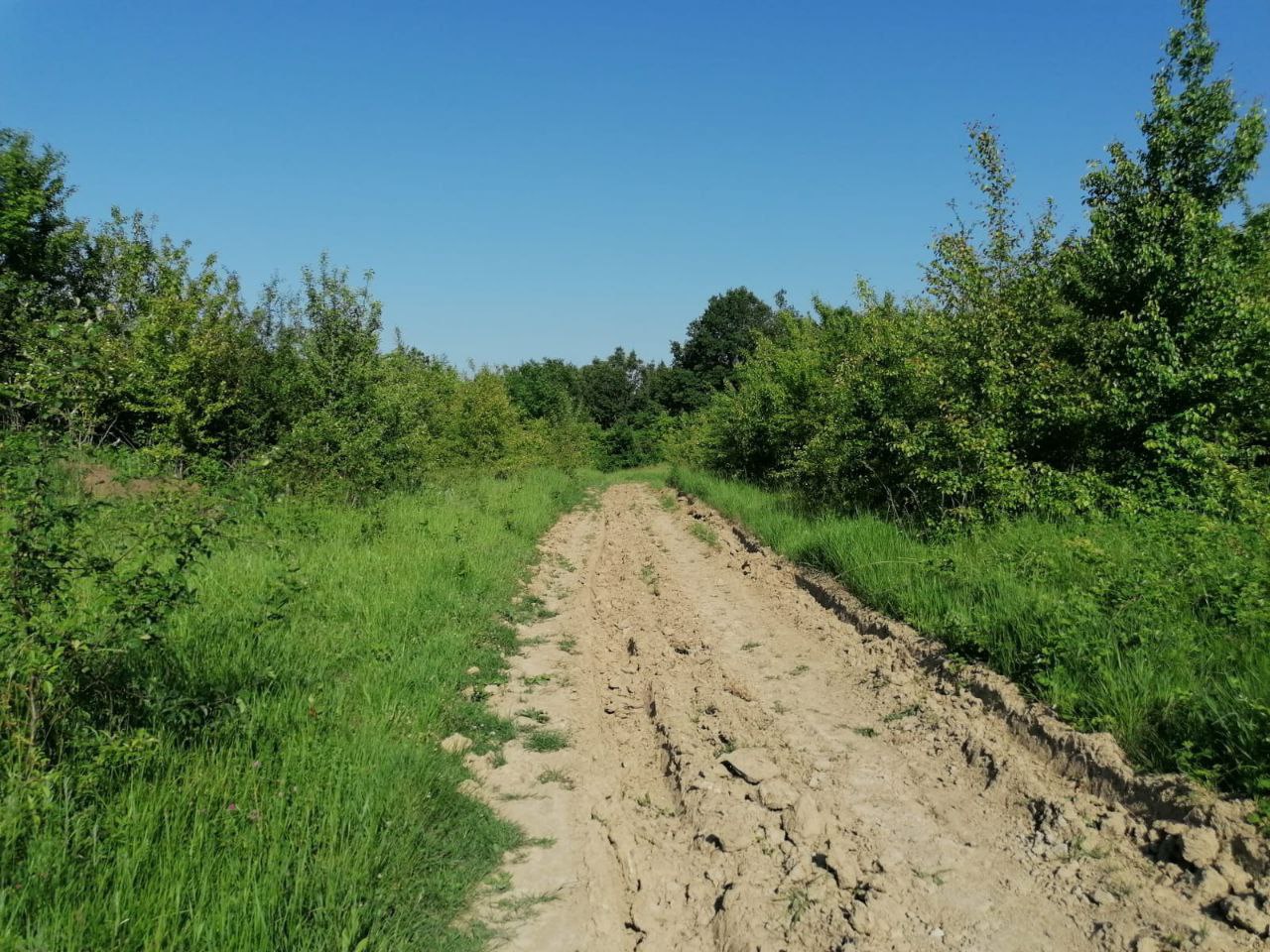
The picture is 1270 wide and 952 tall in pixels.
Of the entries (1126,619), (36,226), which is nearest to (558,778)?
(1126,619)

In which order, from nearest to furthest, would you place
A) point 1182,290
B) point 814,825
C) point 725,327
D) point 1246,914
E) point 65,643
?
point 1246,914, point 65,643, point 814,825, point 1182,290, point 725,327

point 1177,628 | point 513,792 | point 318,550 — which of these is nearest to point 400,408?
point 318,550

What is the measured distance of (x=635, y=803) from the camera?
4.52m

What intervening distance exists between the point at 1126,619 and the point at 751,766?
2993mm

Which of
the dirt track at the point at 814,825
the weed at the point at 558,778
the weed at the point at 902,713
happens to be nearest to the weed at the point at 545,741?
the dirt track at the point at 814,825

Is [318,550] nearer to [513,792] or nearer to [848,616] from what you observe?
[513,792]

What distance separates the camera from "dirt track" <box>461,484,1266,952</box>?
3223mm

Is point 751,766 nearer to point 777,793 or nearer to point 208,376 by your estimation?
point 777,793

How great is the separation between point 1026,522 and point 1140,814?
4.69 meters

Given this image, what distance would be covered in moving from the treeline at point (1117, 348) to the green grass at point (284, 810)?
6669 mm

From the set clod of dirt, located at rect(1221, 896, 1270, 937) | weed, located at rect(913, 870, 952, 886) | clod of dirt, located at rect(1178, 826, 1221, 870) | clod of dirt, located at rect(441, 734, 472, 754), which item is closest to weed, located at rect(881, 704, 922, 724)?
weed, located at rect(913, 870, 952, 886)

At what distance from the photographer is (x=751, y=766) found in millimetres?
4719

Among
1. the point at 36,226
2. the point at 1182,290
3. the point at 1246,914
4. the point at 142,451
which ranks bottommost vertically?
the point at 1246,914

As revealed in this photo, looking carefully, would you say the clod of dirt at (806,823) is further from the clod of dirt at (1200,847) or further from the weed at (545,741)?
the weed at (545,741)
